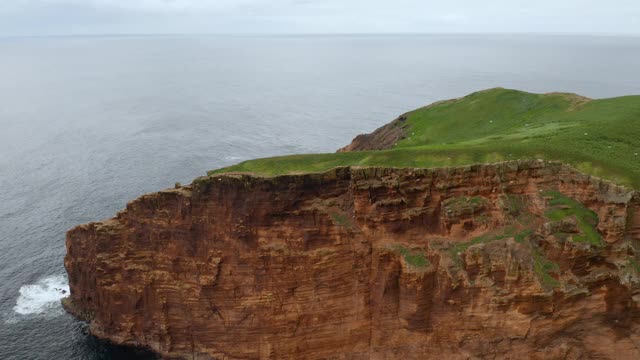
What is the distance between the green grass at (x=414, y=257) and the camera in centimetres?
3353

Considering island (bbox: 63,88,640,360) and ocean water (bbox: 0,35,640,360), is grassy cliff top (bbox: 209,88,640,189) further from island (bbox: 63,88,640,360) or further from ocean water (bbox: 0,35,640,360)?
ocean water (bbox: 0,35,640,360)

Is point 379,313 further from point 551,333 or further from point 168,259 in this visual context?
point 168,259

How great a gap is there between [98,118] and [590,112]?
4246 inches

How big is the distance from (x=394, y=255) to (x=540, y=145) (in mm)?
13574

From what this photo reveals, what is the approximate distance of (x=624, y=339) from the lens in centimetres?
3166

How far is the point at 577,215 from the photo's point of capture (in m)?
31.6

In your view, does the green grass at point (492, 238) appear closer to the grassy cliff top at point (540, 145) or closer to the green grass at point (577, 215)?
the green grass at point (577, 215)

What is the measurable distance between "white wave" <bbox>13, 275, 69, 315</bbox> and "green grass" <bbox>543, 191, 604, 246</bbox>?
4351cm

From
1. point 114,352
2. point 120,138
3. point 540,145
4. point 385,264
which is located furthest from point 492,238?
point 120,138

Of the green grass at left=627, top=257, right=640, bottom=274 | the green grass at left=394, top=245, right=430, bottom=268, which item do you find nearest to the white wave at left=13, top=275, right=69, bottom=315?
the green grass at left=394, top=245, right=430, bottom=268

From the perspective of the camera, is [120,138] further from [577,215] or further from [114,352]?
[577,215]

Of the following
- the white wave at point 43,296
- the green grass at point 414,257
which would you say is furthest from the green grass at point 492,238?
the white wave at point 43,296

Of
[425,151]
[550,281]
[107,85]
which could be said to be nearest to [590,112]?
[425,151]

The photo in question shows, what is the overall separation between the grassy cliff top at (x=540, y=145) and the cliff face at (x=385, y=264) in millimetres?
2761
